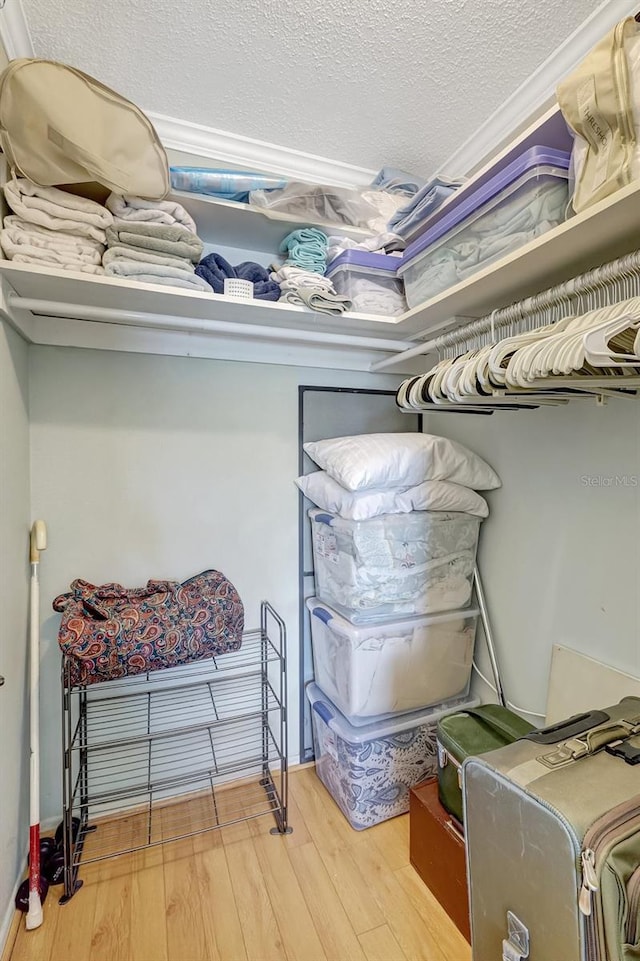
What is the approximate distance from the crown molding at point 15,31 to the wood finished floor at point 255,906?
8.13 ft

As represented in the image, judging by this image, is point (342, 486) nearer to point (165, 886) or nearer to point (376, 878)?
point (376, 878)

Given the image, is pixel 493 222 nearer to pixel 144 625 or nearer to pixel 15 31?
pixel 15 31

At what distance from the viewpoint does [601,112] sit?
871 millimetres

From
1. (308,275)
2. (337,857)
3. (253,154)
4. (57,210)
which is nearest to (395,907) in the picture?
(337,857)

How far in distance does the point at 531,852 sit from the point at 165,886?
123 centimetres

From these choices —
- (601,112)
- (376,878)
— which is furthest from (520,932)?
(601,112)

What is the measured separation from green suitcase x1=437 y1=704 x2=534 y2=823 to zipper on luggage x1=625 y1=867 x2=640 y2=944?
0.58 m

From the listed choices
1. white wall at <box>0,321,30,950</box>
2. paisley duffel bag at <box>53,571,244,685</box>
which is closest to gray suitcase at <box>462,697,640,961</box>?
paisley duffel bag at <box>53,571,244,685</box>

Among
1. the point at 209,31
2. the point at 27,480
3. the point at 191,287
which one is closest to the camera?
the point at 209,31

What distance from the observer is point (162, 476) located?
5.72 feet

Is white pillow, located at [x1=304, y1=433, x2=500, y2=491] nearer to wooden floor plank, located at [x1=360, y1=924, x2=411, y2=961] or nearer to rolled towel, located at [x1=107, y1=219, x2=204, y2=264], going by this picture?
rolled towel, located at [x1=107, y1=219, x2=204, y2=264]

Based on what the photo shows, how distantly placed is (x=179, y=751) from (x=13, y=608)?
3.00 ft

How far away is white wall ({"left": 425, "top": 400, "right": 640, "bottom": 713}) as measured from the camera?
4.23 feet

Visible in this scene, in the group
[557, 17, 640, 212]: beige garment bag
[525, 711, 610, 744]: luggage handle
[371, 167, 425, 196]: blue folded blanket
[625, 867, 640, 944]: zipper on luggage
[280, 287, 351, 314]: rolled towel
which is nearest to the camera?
[625, 867, 640, 944]: zipper on luggage
